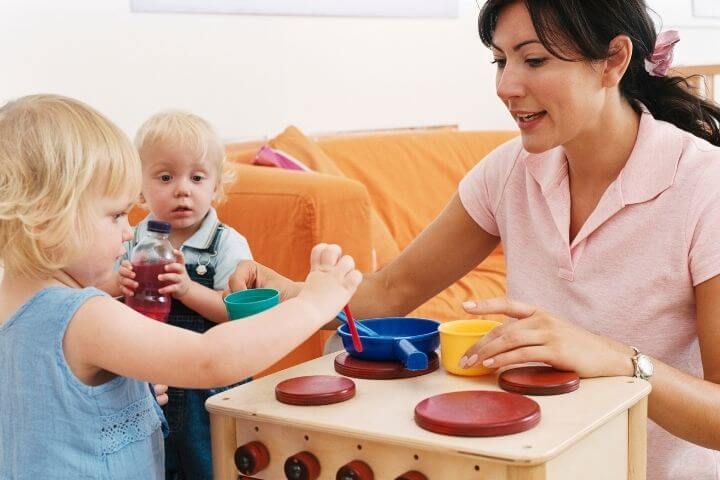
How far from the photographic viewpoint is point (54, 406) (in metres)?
1.23

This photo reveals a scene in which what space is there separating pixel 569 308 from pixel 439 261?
12.2 inches

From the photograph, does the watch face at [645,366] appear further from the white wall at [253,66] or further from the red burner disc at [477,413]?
the white wall at [253,66]

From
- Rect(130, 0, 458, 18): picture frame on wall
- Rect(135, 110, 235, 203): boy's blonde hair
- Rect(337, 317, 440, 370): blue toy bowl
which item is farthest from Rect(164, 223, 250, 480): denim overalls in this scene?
Rect(130, 0, 458, 18): picture frame on wall

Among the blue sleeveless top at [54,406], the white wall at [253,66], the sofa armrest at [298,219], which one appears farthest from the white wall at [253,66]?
the blue sleeveless top at [54,406]

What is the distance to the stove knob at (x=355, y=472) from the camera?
1144mm

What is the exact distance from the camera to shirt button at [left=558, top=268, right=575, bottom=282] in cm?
159

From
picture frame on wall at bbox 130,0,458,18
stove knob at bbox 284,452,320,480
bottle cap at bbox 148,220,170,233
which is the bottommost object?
stove knob at bbox 284,452,320,480

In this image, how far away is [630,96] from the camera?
1657 mm

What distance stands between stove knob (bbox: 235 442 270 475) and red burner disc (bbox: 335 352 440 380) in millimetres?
172

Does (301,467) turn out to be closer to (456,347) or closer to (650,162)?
(456,347)

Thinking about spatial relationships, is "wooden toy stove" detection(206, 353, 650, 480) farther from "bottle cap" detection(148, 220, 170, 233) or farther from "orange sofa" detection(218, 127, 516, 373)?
"orange sofa" detection(218, 127, 516, 373)

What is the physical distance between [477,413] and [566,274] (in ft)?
1.73

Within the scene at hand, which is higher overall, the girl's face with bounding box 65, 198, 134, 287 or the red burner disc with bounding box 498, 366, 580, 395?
the girl's face with bounding box 65, 198, 134, 287

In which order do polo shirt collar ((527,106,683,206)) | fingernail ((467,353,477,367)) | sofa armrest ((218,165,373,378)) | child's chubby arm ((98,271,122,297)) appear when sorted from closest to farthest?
fingernail ((467,353,477,367)) → polo shirt collar ((527,106,683,206)) → child's chubby arm ((98,271,122,297)) → sofa armrest ((218,165,373,378))
